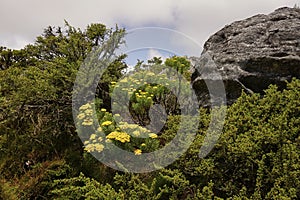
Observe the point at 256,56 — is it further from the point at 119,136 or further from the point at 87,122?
the point at 87,122

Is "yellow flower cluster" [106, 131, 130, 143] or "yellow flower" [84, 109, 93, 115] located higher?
"yellow flower" [84, 109, 93, 115]

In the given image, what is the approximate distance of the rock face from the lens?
14.0 ft

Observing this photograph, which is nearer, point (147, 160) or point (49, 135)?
point (147, 160)

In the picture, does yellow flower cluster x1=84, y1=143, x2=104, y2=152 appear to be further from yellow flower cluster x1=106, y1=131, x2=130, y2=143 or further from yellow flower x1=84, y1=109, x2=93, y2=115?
yellow flower x1=84, y1=109, x2=93, y2=115

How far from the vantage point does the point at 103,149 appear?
3.95 metres

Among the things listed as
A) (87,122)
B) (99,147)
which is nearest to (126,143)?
(99,147)

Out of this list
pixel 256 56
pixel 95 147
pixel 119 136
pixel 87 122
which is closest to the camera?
pixel 119 136

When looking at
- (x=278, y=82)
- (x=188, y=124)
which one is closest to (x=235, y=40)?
(x=278, y=82)

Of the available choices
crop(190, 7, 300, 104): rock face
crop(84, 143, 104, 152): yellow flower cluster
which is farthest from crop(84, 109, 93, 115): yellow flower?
crop(190, 7, 300, 104): rock face

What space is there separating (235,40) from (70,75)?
109 inches

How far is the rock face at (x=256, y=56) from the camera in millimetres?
4266

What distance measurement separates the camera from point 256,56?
14.4ft

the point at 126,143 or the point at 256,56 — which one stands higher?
the point at 256,56

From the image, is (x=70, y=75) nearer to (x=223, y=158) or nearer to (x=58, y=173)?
(x=58, y=173)
